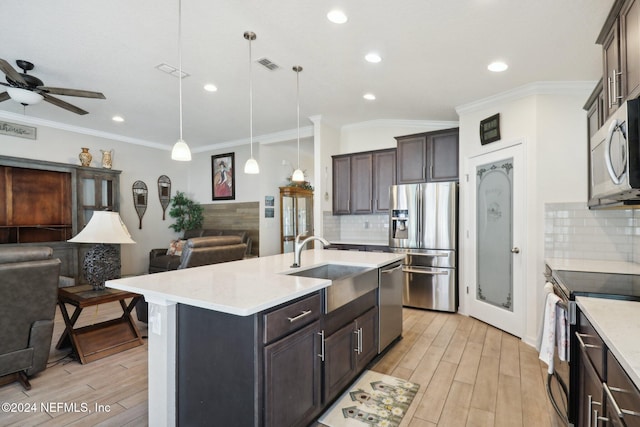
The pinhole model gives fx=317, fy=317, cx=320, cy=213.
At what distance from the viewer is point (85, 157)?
222 inches

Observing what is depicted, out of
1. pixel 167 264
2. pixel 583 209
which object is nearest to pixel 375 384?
pixel 583 209

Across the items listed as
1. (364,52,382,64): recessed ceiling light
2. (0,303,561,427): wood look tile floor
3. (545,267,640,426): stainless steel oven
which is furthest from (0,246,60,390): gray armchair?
(545,267,640,426): stainless steel oven

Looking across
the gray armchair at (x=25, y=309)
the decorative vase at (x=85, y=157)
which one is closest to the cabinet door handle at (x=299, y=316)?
the gray armchair at (x=25, y=309)

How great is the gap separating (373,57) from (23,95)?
3.57m

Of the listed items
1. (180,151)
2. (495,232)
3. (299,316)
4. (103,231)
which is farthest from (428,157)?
(103,231)

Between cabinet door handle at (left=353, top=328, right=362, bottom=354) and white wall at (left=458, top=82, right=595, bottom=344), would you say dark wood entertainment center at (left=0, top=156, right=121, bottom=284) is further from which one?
white wall at (left=458, top=82, right=595, bottom=344)

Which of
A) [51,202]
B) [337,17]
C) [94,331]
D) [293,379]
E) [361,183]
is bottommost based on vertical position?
[94,331]

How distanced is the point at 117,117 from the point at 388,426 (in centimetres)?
575

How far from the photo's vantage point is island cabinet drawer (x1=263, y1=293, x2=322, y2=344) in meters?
1.51

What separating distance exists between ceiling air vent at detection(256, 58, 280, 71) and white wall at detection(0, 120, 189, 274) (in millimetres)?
4578

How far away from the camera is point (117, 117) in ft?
17.1

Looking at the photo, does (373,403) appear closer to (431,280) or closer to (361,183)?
(431,280)

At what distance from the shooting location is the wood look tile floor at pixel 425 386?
2016mm

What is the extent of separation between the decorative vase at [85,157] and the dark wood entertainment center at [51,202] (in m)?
0.15
